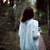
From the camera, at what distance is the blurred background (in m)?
3.94

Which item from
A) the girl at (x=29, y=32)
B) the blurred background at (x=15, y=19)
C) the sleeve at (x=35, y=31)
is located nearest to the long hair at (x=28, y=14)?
the girl at (x=29, y=32)

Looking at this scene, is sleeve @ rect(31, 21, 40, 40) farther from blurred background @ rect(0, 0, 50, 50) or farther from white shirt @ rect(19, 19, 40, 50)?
blurred background @ rect(0, 0, 50, 50)

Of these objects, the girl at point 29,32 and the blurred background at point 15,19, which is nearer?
the girl at point 29,32

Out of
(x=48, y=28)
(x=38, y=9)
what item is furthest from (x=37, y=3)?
(x=48, y=28)

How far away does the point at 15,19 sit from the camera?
4.47 metres

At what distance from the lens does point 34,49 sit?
108 inches

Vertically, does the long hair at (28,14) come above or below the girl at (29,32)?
above

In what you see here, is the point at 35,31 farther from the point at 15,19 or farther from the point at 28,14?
the point at 15,19

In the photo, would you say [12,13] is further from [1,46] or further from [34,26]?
[34,26]

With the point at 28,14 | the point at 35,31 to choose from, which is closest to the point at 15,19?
the point at 28,14

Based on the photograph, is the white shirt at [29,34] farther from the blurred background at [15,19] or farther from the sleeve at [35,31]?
the blurred background at [15,19]

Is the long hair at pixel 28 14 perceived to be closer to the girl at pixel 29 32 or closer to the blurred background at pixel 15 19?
→ the girl at pixel 29 32

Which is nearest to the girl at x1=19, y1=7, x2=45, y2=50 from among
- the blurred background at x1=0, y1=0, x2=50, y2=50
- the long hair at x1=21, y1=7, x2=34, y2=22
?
the long hair at x1=21, y1=7, x2=34, y2=22

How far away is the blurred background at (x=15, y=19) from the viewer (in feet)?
12.9
